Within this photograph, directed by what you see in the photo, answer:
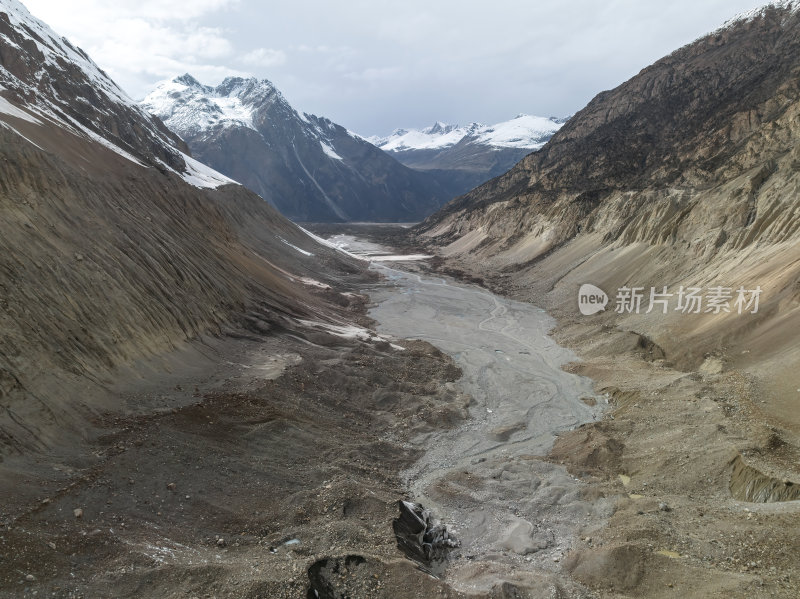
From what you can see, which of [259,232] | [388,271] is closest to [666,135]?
[388,271]

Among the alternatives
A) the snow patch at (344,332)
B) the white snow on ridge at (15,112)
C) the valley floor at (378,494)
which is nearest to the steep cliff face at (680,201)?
the valley floor at (378,494)

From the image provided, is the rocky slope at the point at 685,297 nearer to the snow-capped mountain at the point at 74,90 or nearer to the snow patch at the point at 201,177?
the snow patch at the point at 201,177

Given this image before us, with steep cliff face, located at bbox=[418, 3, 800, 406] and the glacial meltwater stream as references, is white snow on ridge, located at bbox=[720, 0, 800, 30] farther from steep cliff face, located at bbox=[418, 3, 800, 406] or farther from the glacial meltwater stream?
the glacial meltwater stream

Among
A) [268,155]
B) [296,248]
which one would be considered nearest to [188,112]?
[268,155]

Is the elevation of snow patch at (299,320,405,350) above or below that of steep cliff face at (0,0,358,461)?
below

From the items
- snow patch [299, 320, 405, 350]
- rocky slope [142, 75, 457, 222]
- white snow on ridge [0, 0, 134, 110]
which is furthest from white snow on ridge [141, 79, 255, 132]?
snow patch [299, 320, 405, 350]

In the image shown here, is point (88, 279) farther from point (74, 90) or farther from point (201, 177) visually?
point (201, 177)

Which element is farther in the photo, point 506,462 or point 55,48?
point 55,48
